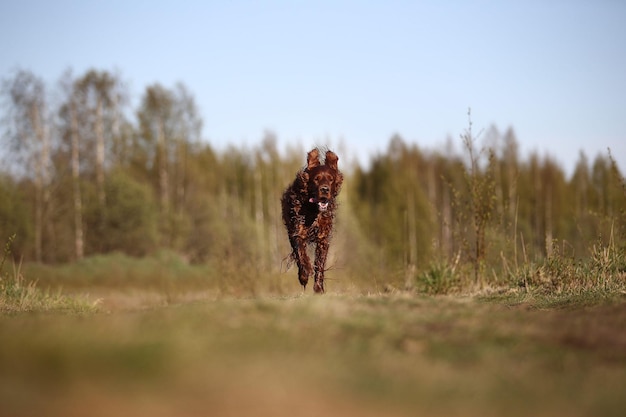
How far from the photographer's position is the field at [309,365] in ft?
12.1

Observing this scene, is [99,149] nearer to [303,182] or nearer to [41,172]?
A: [41,172]

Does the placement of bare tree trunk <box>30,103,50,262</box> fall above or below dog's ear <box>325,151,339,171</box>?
above

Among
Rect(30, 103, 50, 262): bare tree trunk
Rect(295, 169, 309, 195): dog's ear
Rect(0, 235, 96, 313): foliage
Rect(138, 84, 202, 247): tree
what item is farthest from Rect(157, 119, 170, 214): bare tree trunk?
Rect(295, 169, 309, 195): dog's ear

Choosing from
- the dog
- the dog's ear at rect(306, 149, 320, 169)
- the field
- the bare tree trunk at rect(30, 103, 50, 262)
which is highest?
the bare tree trunk at rect(30, 103, 50, 262)

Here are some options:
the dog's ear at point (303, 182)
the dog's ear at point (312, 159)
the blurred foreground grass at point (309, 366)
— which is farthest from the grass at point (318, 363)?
the dog's ear at point (312, 159)

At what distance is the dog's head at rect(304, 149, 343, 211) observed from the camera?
1141 centimetres

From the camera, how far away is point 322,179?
11523 mm

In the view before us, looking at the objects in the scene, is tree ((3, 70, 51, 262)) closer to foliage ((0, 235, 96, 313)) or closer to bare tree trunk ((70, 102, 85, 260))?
bare tree trunk ((70, 102, 85, 260))

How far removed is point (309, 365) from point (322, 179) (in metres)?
7.50

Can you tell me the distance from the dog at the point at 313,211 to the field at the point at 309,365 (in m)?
5.56

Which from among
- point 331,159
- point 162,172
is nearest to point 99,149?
point 162,172

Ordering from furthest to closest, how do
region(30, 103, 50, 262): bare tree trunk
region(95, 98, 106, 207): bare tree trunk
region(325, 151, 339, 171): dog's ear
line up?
region(95, 98, 106, 207): bare tree trunk
region(30, 103, 50, 262): bare tree trunk
region(325, 151, 339, 171): dog's ear

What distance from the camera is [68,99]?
1672 inches

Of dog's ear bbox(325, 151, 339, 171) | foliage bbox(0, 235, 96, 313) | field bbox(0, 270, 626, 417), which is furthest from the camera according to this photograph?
dog's ear bbox(325, 151, 339, 171)
